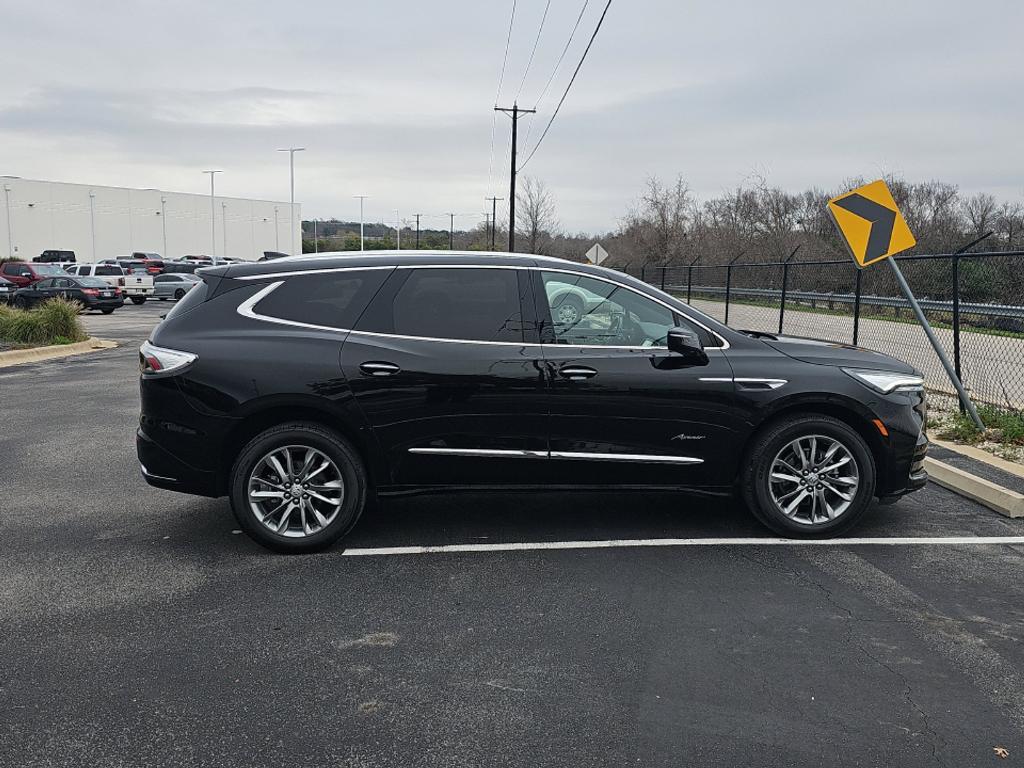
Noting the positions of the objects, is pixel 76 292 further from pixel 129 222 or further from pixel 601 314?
pixel 129 222

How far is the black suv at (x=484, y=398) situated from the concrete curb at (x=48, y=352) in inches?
487

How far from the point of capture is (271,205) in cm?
9756

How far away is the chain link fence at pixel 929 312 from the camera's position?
37.3 ft

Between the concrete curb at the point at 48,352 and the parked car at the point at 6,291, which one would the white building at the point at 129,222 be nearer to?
the parked car at the point at 6,291

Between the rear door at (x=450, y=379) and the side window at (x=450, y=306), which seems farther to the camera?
the side window at (x=450, y=306)

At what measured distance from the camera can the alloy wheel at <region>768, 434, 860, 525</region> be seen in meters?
Result: 5.54

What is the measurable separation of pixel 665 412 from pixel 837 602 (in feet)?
4.89

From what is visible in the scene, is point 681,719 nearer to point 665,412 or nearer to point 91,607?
point 665,412

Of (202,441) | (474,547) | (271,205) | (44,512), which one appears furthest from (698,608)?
(271,205)

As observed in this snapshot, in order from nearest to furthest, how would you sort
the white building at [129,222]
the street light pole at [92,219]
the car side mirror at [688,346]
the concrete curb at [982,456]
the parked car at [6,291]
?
the car side mirror at [688,346] → the concrete curb at [982,456] → the parked car at [6,291] → the white building at [129,222] → the street light pole at [92,219]

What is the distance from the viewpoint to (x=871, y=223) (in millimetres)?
8516

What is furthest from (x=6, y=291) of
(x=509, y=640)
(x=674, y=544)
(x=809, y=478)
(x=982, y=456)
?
(x=509, y=640)

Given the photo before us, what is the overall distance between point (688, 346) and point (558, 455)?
3.39 feet

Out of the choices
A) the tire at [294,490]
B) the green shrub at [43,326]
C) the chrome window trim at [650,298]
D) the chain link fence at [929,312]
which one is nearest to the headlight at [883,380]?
the chrome window trim at [650,298]
